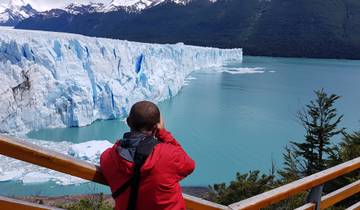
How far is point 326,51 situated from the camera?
174 ft

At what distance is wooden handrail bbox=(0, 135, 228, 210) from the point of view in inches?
33.8

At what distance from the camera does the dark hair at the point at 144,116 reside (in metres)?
1.04

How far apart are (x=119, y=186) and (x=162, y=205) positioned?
0.13m

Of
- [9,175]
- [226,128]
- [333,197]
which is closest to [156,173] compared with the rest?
[333,197]

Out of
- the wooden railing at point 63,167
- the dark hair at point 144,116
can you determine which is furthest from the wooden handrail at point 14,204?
the dark hair at point 144,116

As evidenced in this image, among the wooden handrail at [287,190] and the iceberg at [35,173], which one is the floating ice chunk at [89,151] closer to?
the iceberg at [35,173]

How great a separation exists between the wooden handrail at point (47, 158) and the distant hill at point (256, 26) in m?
54.5

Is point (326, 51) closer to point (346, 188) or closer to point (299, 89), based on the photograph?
point (299, 89)

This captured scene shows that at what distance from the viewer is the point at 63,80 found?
37.0 ft

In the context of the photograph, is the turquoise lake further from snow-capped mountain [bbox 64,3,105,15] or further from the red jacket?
snow-capped mountain [bbox 64,3,105,15]

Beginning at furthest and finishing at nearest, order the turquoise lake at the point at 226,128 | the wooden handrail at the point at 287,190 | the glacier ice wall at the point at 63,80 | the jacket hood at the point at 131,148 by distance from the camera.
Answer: the glacier ice wall at the point at 63,80 < the turquoise lake at the point at 226,128 < the wooden handrail at the point at 287,190 < the jacket hood at the point at 131,148

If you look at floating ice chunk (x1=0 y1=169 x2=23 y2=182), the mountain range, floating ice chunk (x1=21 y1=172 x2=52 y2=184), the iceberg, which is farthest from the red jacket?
the mountain range

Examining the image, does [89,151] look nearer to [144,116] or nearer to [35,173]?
[35,173]

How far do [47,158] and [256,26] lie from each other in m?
67.1
